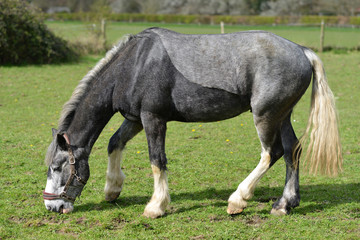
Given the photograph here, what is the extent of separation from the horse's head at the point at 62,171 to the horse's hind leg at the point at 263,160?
1.75m

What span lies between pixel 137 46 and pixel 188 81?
713 mm

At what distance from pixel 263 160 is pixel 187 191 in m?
1.34

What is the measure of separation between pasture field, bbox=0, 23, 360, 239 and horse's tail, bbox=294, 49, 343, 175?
61 cm

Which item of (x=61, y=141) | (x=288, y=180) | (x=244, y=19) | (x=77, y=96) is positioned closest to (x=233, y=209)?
(x=288, y=180)

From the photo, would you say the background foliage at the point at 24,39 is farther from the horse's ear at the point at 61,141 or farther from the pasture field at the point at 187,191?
the horse's ear at the point at 61,141

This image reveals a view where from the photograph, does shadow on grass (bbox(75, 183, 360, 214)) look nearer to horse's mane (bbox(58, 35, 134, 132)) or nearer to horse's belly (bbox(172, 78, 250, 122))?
horse's mane (bbox(58, 35, 134, 132))

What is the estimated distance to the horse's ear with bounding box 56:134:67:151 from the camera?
4.47m

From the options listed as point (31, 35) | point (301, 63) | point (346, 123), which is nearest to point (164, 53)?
point (301, 63)

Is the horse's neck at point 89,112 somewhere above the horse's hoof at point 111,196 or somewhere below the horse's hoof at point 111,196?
above

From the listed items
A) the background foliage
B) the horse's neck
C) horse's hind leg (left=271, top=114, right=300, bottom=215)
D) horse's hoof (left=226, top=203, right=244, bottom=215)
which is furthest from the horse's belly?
the background foliage

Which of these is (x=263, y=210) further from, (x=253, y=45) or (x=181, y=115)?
(x=253, y=45)

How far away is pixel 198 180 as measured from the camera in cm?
594

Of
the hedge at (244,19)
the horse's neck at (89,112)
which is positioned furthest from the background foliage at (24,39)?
the hedge at (244,19)

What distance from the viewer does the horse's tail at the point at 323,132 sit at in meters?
4.59
